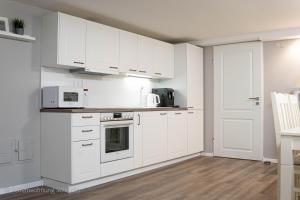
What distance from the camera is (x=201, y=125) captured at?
564 centimetres

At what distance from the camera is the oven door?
3605 mm

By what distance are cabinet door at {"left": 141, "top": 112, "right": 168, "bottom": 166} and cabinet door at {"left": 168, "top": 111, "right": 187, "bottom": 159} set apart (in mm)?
145

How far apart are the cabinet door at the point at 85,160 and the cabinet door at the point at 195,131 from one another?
85.6 inches

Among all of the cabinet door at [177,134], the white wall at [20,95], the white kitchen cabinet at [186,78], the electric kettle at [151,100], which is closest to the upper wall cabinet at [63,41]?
the white wall at [20,95]

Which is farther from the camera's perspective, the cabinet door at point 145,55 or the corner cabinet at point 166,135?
the cabinet door at point 145,55

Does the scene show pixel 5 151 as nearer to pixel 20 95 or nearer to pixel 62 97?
pixel 20 95

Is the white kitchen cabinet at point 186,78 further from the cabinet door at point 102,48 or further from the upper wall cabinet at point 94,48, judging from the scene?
the cabinet door at point 102,48

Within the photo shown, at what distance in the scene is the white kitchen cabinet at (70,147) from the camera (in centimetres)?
326

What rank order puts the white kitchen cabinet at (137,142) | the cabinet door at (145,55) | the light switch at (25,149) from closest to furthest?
the light switch at (25,149), the white kitchen cabinet at (137,142), the cabinet door at (145,55)

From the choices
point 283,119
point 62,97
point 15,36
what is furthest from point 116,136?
point 283,119

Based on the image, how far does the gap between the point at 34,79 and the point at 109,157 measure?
1304mm

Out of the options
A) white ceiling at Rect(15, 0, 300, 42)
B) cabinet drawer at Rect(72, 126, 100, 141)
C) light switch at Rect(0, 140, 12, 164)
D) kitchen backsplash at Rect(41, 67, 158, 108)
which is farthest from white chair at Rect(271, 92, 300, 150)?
light switch at Rect(0, 140, 12, 164)

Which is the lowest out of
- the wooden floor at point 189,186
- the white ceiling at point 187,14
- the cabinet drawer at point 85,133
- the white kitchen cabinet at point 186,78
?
the wooden floor at point 189,186

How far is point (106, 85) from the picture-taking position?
14.6ft
